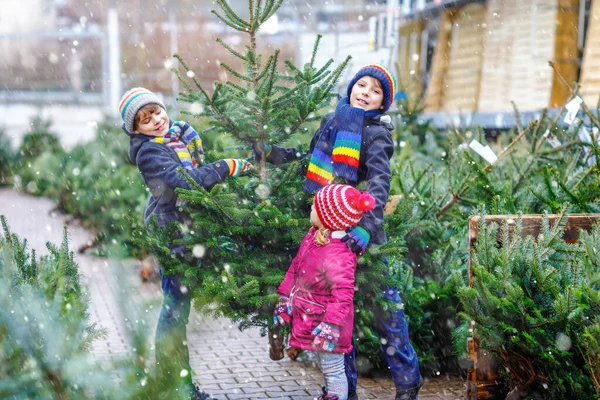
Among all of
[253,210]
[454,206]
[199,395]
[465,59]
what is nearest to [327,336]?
[253,210]

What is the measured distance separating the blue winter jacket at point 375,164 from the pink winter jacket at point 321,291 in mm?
232

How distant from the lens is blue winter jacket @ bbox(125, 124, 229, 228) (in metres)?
4.10

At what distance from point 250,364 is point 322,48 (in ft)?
36.1

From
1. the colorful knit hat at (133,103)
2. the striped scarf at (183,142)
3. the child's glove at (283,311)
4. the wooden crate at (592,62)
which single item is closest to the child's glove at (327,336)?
the child's glove at (283,311)

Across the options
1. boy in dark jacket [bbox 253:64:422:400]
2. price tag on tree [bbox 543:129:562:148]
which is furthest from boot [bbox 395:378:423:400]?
price tag on tree [bbox 543:129:562:148]

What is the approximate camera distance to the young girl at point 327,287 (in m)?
3.75

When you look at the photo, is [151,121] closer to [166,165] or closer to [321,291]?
[166,165]

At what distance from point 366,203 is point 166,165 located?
120cm

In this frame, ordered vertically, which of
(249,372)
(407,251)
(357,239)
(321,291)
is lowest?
(249,372)

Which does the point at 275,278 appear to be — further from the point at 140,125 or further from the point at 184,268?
the point at 140,125

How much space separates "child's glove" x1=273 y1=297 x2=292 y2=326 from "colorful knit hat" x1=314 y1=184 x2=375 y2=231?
0.48m

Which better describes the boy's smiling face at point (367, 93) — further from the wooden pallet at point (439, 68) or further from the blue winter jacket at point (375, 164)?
the wooden pallet at point (439, 68)

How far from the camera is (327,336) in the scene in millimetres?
3740

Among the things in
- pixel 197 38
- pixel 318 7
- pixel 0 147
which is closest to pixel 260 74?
pixel 0 147
